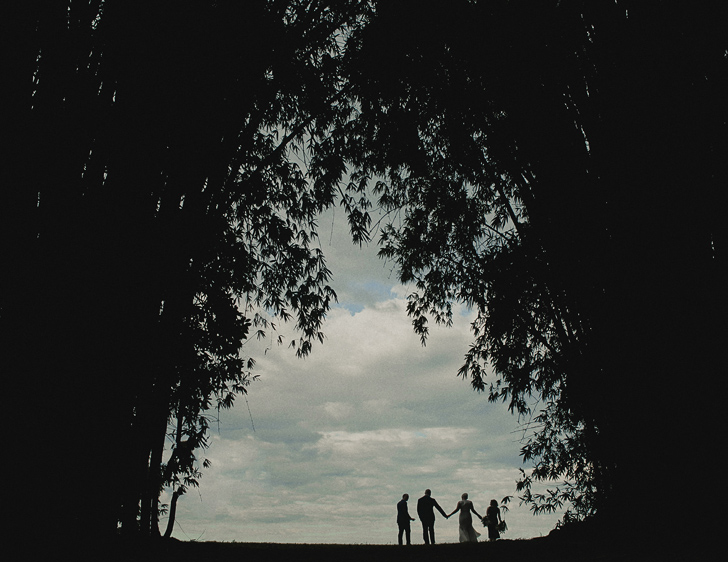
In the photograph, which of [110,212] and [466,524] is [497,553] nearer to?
[466,524]

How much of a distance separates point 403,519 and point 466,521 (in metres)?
1.17

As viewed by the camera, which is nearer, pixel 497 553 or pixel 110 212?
pixel 110 212

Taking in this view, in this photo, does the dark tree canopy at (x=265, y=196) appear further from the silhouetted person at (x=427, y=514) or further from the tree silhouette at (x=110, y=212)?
the silhouetted person at (x=427, y=514)

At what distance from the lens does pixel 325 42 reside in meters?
6.71

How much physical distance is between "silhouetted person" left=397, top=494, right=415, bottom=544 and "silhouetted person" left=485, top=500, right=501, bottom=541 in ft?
4.80

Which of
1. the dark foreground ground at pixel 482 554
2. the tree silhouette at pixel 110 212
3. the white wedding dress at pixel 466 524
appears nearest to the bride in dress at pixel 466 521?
the white wedding dress at pixel 466 524

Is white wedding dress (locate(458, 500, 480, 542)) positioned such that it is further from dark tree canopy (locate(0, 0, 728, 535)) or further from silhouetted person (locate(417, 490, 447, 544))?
dark tree canopy (locate(0, 0, 728, 535))

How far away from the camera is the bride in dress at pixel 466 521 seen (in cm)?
941

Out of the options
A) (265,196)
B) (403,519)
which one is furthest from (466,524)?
(265,196)

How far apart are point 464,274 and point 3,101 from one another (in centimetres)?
601

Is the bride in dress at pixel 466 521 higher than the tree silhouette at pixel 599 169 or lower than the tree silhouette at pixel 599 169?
lower

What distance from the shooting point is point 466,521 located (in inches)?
373

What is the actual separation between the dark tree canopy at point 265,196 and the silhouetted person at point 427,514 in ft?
12.2

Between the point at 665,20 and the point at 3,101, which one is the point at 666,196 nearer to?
the point at 665,20
